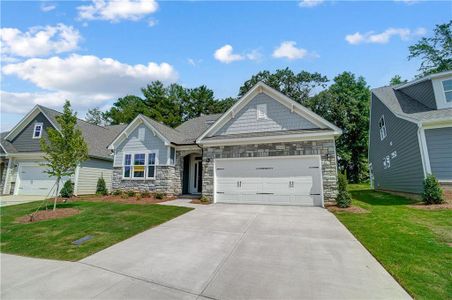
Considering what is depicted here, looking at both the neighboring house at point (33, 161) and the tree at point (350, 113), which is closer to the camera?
the neighboring house at point (33, 161)

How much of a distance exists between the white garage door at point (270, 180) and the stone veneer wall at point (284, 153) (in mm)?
269

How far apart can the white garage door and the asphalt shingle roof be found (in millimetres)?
6430

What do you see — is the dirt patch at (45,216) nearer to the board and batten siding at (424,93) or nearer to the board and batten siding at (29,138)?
the board and batten siding at (29,138)

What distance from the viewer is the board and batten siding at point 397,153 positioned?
38.9ft

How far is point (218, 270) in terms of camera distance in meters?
4.18

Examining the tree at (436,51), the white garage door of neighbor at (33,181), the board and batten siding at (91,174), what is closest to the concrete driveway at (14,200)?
the white garage door of neighbor at (33,181)

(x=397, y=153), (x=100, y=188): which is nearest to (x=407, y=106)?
(x=397, y=153)

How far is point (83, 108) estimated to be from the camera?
1863 inches

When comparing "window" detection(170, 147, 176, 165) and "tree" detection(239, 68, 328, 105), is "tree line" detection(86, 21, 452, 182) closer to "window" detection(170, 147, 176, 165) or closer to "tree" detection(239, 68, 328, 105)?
"tree" detection(239, 68, 328, 105)

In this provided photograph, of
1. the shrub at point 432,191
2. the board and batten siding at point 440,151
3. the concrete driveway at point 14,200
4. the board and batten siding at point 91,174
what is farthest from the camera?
the board and batten siding at point 91,174

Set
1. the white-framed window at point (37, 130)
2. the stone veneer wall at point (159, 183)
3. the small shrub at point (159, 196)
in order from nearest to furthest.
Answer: the small shrub at point (159, 196)
the stone veneer wall at point (159, 183)
the white-framed window at point (37, 130)

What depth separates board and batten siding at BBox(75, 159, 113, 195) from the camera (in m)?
16.5

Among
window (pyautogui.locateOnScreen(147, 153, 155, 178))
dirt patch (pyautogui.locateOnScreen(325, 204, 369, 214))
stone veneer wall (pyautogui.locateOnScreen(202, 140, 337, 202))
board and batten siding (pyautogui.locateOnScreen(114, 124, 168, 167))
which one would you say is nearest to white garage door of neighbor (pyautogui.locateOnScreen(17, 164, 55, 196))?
board and batten siding (pyautogui.locateOnScreen(114, 124, 168, 167))

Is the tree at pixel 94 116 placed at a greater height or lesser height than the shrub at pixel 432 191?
greater
